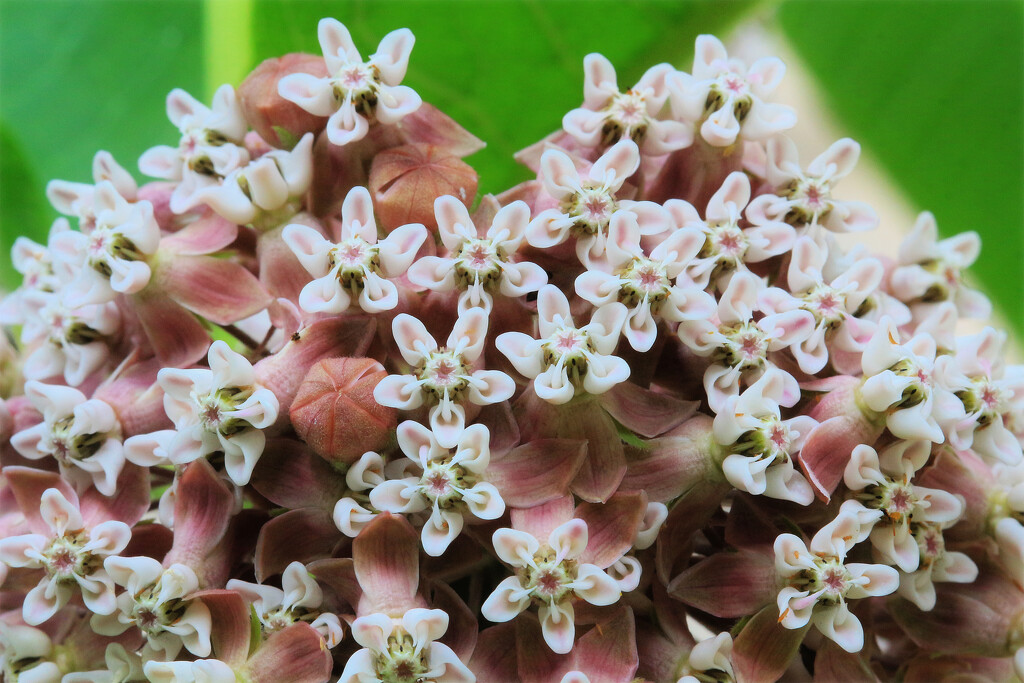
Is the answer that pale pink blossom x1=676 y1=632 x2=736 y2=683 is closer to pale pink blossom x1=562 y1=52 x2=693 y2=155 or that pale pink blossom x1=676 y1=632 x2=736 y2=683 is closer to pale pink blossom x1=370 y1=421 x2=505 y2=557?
pale pink blossom x1=370 y1=421 x2=505 y2=557

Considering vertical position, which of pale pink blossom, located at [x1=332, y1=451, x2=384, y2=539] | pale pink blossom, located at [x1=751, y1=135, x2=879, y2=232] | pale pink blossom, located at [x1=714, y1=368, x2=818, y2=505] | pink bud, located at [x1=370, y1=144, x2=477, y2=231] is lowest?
pale pink blossom, located at [x1=332, y1=451, x2=384, y2=539]

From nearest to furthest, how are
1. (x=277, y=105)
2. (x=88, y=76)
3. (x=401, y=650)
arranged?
(x=401, y=650) → (x=277, y=105) → (x=88, y=76)

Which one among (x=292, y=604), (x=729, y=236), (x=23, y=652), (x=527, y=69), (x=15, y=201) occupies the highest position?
(x=729, y=236)

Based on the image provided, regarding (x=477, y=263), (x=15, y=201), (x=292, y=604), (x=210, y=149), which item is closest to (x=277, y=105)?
(x=210, y=149)

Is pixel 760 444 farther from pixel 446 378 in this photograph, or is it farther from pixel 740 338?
pixel 446 378

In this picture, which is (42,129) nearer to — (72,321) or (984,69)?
(72,321)

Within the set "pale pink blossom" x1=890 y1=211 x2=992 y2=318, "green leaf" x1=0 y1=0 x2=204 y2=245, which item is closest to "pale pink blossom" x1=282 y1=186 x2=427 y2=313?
"pale pink blossom" x1=890 y1=211 x2=992 y2=318

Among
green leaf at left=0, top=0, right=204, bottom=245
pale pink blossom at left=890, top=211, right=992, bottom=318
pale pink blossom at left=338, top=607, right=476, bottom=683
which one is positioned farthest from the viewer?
green leaf at left=0, top=0, right=204, bottom=245
